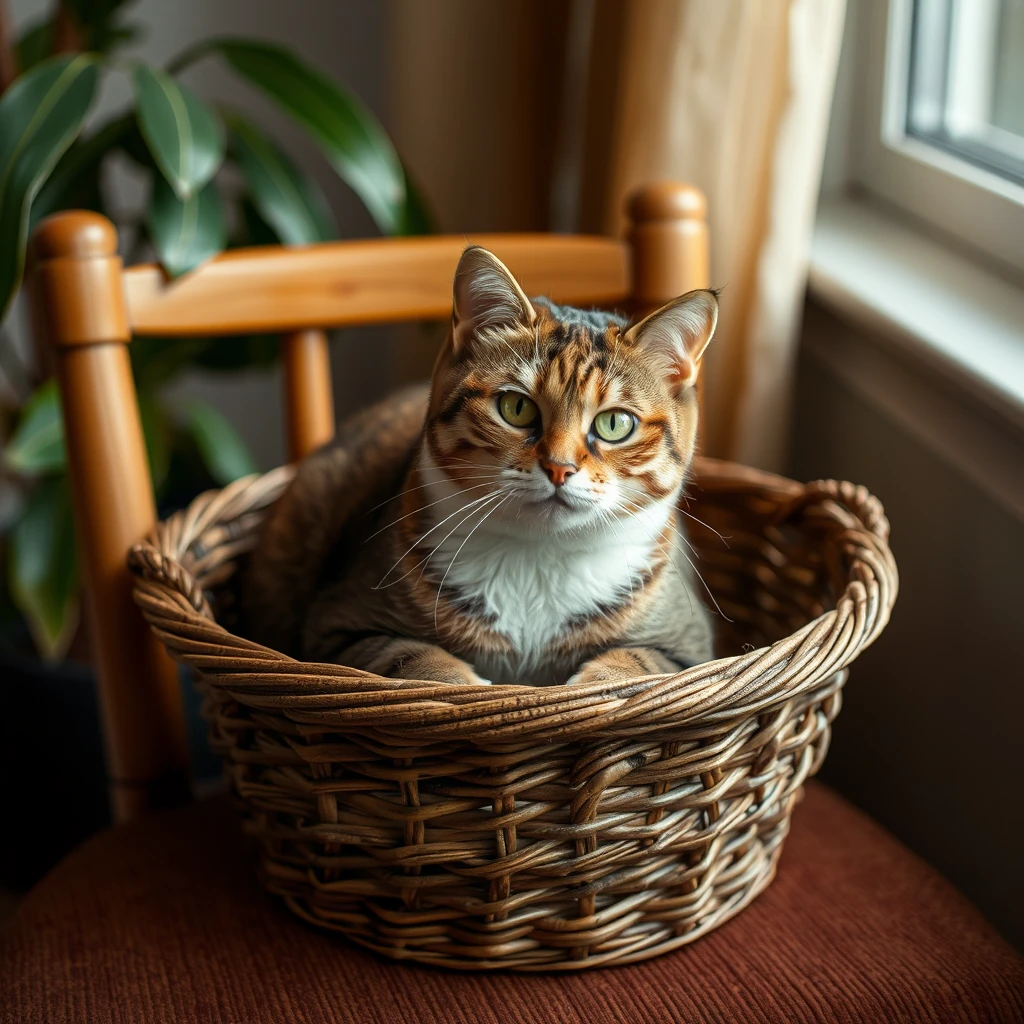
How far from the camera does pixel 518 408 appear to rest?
0.81 metres

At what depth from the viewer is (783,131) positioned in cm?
116

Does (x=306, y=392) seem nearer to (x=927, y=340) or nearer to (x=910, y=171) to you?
(x=927, y=340)

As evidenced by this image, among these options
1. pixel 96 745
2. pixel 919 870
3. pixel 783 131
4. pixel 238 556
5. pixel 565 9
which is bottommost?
pixel 96 745

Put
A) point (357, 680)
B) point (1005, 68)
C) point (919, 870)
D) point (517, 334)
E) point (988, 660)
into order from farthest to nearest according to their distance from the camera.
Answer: point (1005, 68) → point (988, 660) → point (919, 870) → point (517, 334) → point (357, 680)

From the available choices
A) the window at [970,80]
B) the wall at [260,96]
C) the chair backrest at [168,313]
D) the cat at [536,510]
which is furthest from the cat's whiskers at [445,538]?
the wall at [260,96]

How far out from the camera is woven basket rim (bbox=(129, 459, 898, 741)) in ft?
2.21

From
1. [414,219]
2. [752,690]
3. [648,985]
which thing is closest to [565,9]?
[414,219]

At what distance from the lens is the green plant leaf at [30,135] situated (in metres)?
1.04

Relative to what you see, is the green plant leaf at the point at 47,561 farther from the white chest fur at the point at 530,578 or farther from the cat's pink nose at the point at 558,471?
the cat's pink nose at the point at 558,471

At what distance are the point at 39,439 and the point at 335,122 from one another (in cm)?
51

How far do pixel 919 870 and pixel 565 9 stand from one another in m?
1.21

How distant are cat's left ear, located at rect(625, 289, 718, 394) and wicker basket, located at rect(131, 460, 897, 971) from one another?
0.70ft

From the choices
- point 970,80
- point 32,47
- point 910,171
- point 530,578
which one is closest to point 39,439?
point 32,47

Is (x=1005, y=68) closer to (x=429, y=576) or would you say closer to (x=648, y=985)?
(x=429, y=576)
